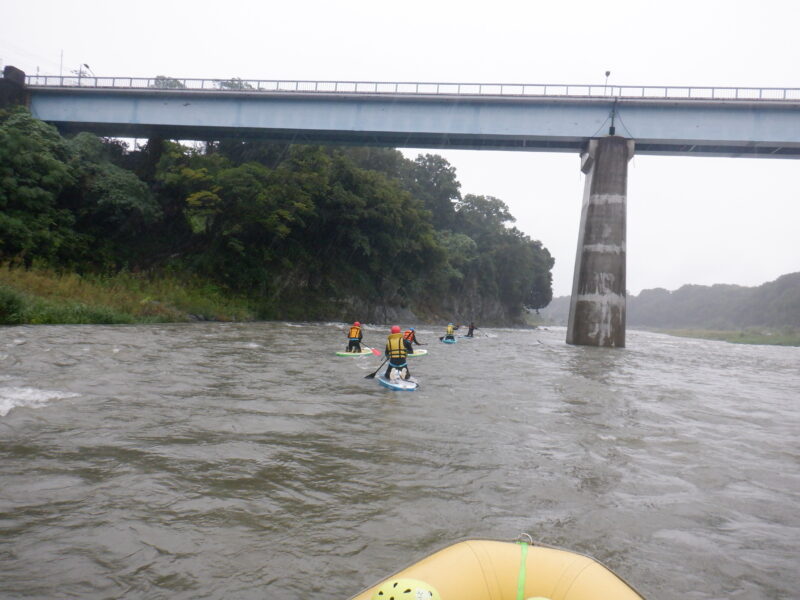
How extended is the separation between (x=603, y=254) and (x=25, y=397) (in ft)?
75.0

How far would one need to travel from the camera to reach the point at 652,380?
13.2m

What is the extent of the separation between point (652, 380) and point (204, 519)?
12.1m

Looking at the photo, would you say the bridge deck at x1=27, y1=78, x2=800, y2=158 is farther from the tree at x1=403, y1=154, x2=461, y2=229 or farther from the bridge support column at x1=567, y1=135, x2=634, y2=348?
the tree at x1=403, y1=154, x2=461, y2=229

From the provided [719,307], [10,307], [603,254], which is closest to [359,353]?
[10,307]

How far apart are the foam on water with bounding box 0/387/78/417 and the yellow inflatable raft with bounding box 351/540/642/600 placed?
19.4 feet

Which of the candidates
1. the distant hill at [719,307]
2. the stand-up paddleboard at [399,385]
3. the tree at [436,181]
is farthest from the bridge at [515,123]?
the distant hill at [719,307]

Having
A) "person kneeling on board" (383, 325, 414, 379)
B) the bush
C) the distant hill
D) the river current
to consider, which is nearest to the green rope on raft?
the river current

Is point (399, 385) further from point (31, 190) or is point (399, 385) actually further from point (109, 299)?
point (31, 190)

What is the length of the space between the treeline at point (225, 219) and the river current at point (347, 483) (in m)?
17.1

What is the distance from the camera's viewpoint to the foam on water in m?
6.64

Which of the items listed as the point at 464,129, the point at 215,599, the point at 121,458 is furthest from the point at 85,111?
the point at 215,599

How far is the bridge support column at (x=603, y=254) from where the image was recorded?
79.7ft

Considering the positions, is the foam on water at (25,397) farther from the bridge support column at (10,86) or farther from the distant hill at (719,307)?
the distant hill at (719,307)

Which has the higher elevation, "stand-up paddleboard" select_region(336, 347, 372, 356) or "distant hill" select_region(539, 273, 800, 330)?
"distant hill" select_region(539, 273, 800, 330)
